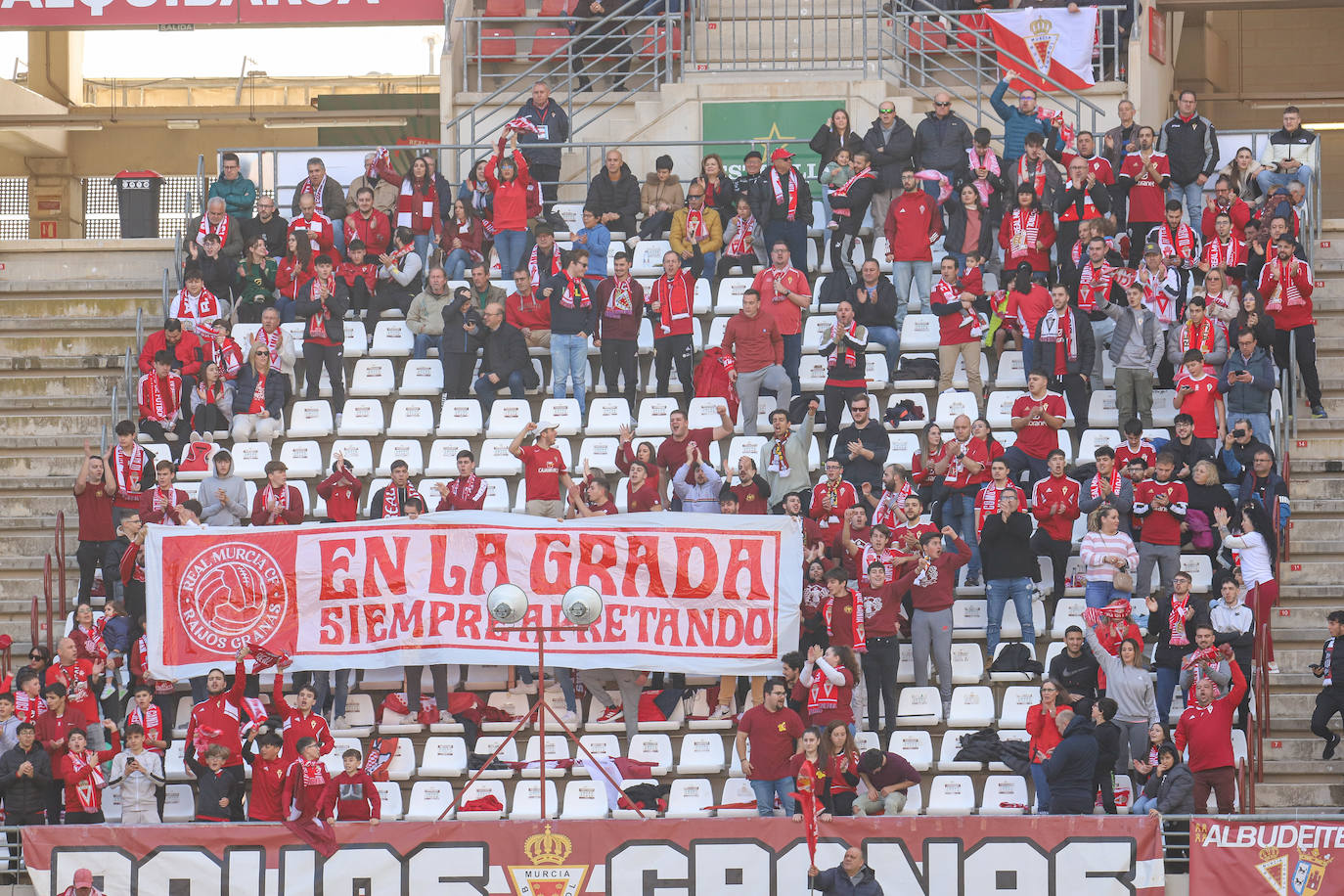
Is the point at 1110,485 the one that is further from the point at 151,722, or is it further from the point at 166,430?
the point at 166,430

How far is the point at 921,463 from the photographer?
764 inches

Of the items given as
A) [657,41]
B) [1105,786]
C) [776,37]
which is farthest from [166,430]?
[1105,786]

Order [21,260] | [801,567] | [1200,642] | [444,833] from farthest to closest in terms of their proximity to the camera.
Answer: [21,260] < [801,567] < [1200,642] < [444,833]

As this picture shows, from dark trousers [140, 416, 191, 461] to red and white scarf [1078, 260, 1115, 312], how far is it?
28.7 feet

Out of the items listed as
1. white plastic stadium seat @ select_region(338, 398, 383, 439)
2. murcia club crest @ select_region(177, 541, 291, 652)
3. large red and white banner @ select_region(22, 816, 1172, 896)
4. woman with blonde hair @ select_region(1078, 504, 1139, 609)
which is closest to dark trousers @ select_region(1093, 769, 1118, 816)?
large red and white banner @ select_region(22, 816, 1172, 896)

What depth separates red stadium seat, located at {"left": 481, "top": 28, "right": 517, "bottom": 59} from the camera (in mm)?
26109

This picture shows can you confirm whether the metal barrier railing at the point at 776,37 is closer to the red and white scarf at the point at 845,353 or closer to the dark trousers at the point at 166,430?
the red and white scarf at the point at 845,353

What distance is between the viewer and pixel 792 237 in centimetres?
2205

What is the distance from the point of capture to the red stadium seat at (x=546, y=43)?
2598 cm

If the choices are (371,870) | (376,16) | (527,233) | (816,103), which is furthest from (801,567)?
(376,16)

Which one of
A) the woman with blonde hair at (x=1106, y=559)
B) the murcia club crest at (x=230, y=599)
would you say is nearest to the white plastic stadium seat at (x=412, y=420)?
the murcia club crest at (x=230, y=599)

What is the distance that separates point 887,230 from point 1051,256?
168 centimetres

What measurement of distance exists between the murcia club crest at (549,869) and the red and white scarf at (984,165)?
9.13 meters

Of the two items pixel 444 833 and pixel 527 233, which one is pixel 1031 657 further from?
pixel 527 233
